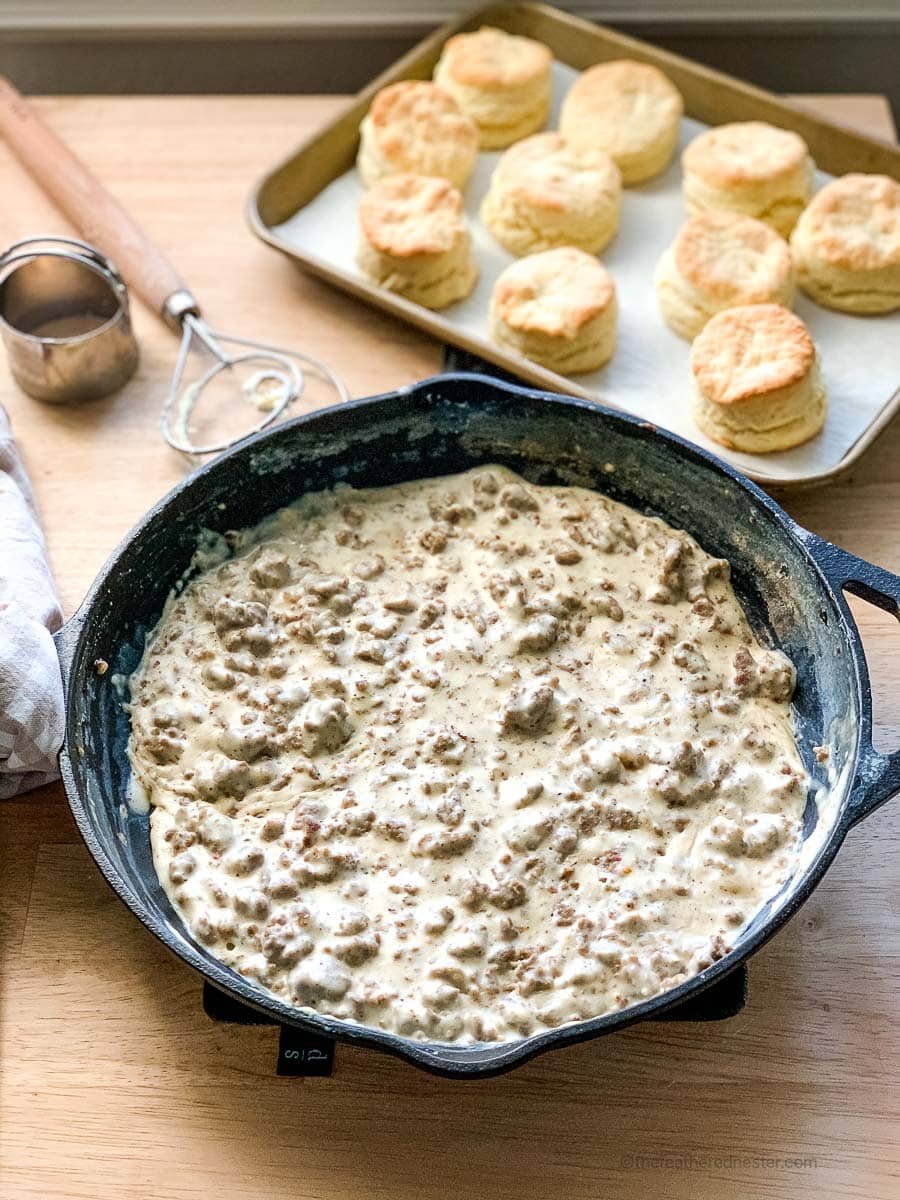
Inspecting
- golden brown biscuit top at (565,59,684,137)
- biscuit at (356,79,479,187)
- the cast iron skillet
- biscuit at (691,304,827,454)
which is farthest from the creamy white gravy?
golden brown biscuit top at (565,59,684,137)

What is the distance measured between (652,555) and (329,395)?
0.53 m

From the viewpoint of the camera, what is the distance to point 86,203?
1.83 m

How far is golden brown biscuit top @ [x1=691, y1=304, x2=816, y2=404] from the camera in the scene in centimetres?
154

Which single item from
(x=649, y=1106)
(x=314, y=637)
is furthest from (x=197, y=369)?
(x=649, y=1106)

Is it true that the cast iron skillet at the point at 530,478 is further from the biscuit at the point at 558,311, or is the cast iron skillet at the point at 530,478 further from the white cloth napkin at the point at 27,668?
the biscuit at the point at 558,311

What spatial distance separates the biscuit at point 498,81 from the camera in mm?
1894

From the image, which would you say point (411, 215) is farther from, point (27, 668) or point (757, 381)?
point (27, 668)

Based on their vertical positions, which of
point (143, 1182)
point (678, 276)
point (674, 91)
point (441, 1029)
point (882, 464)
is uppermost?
point (674, 91)

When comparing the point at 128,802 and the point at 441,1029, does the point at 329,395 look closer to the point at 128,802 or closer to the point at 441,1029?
the point at 128,802

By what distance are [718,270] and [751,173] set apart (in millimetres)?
198

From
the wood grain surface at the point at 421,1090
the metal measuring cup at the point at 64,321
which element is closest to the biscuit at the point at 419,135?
the metal measuring cup at the point at 64,321

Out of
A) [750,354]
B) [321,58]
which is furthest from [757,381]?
[321,58]

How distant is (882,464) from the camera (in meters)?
1.67

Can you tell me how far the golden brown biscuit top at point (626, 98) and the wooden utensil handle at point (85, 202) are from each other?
652 millimetres
